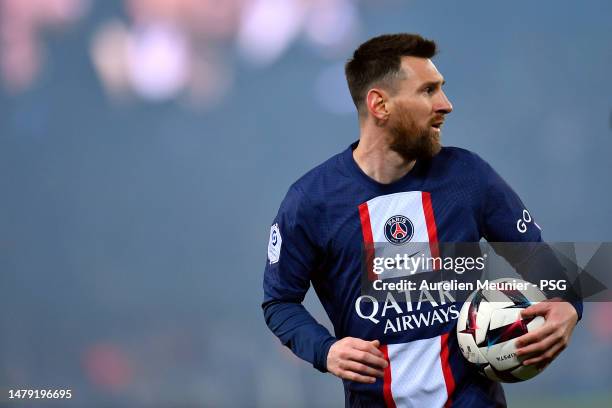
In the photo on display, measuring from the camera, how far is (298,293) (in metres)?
2.69

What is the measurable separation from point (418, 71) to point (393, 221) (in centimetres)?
45

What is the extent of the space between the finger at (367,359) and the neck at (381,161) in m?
0.60

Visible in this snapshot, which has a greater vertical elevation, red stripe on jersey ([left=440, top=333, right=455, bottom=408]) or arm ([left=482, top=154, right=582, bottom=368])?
arm ([left=482, top=154, right=582, bottom=368])

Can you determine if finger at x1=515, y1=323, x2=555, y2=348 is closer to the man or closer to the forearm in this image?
the man

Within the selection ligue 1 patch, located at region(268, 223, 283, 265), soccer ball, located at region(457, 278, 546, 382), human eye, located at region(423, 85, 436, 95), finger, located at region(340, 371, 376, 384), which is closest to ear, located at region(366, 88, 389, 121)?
human eye, located at region(423, 85, 436, 95)

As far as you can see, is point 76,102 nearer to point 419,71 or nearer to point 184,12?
point 184,12

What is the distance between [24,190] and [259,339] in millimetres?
1544

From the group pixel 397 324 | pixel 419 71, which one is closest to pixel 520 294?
pixel 397 324

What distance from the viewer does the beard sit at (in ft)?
8.73

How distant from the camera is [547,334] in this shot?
2.37 m

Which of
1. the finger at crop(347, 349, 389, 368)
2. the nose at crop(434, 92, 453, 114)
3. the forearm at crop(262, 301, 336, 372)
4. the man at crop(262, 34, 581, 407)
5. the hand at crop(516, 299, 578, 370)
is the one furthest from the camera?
the nose at crop(434, 92, 453, 114)

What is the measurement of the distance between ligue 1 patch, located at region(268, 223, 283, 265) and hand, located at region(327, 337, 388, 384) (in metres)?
0.43

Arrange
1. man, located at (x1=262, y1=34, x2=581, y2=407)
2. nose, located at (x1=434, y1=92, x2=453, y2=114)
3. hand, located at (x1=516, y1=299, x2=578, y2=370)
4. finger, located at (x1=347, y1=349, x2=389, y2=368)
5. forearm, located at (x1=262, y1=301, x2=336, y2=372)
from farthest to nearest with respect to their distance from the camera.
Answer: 1. nose, located at (x1=434, y1=92, x2=453, y2=114)
2. man, located at (x1=262, y1=34, x2=581, y2=407)
3. forearm, located at (x1=262, y1=301, x2=336, y2=372)
4. hand, located at (x1=516, y1=299, x2=578, y2=370)
5. finger, located at (x1=347, y1=349, x2=389, y2=368)

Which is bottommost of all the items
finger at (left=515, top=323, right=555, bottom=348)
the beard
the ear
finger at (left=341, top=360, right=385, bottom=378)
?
finger at (left=341, top=360, right=385, bottom=378)
